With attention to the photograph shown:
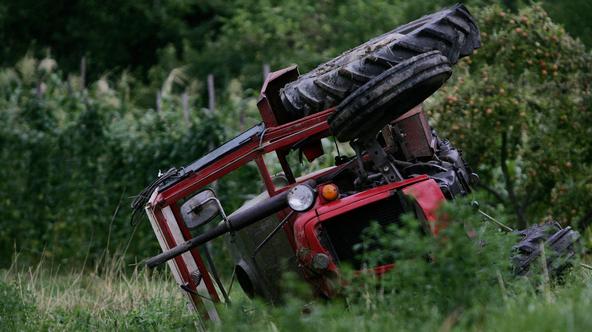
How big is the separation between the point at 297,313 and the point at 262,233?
2.96m

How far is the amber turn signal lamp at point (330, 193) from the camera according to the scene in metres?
7.84

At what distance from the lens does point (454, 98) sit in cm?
1270

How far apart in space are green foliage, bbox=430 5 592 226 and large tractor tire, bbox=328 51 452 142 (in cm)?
503

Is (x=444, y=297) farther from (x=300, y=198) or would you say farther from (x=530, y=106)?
(x=530, y=106)

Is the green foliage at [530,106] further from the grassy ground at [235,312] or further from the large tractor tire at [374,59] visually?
the large tractor tire at [374,59]

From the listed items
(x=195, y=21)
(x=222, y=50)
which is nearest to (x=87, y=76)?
(x=195, y=21)

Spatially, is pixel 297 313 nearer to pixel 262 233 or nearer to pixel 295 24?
pixel 262 233

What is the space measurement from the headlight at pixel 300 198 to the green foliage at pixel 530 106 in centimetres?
522

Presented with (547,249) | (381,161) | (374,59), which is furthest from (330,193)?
(547,249)

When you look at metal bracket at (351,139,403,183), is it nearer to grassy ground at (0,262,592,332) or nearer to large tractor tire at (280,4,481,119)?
large tractor tire at (280,4,481,119)

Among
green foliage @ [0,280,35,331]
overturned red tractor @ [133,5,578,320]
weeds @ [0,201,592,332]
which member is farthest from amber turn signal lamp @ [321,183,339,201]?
green foliage @ [0,280,35,331]

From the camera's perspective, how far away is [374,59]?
807 centimetres

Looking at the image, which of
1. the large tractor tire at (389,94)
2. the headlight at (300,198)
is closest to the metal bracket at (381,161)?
the large tractor tire at (389,94)

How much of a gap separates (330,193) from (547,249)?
1494 mm
